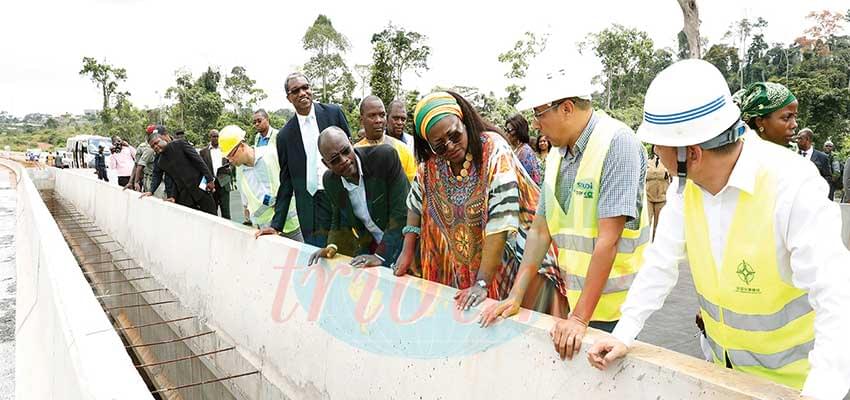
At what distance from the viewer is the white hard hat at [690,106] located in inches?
65.0

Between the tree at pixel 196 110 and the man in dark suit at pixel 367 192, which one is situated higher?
the tree at pixel 196 110

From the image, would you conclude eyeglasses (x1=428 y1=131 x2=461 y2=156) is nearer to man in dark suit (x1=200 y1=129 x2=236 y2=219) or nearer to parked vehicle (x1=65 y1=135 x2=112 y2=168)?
man in dark suit (x1=200 y1=129 x2=236 y2=219)

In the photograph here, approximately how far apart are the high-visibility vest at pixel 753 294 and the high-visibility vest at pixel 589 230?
20.0 inches

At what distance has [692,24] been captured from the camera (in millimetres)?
11781

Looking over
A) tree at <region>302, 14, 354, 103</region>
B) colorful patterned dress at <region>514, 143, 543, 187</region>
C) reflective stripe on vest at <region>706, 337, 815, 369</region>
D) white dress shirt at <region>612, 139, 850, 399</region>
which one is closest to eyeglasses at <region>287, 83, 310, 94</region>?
colorful patterned dress at <region>514, 143, 543, 187</region>

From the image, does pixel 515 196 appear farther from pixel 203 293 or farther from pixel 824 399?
pixel 203 293

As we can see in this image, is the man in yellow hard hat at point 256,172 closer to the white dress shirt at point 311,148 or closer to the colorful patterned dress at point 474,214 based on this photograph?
the white dress shirt at point 311,148

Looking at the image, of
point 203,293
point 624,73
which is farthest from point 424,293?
point 624,73

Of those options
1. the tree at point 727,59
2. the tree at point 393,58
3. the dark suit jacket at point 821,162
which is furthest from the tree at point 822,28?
the dark suit jacket at point 821,162

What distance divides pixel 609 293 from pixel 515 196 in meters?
0.57

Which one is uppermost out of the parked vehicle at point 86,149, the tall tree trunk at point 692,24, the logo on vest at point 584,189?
the tall tree trunk at point 692,24

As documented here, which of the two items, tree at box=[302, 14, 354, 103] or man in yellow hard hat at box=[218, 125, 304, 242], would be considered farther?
tree at box=[302, 14, 354, 103]

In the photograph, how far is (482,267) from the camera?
8.85ft

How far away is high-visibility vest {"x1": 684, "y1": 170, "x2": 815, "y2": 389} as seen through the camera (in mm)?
1663
